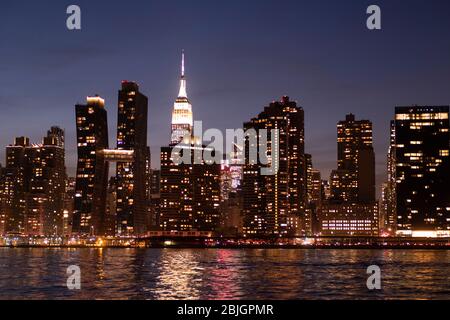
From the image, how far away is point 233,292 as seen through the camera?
6059 centimetres

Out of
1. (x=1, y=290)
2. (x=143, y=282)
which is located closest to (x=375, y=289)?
(x=143, y=282)

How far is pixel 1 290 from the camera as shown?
2510 inches

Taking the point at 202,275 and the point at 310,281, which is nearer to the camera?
the point at 310,281
